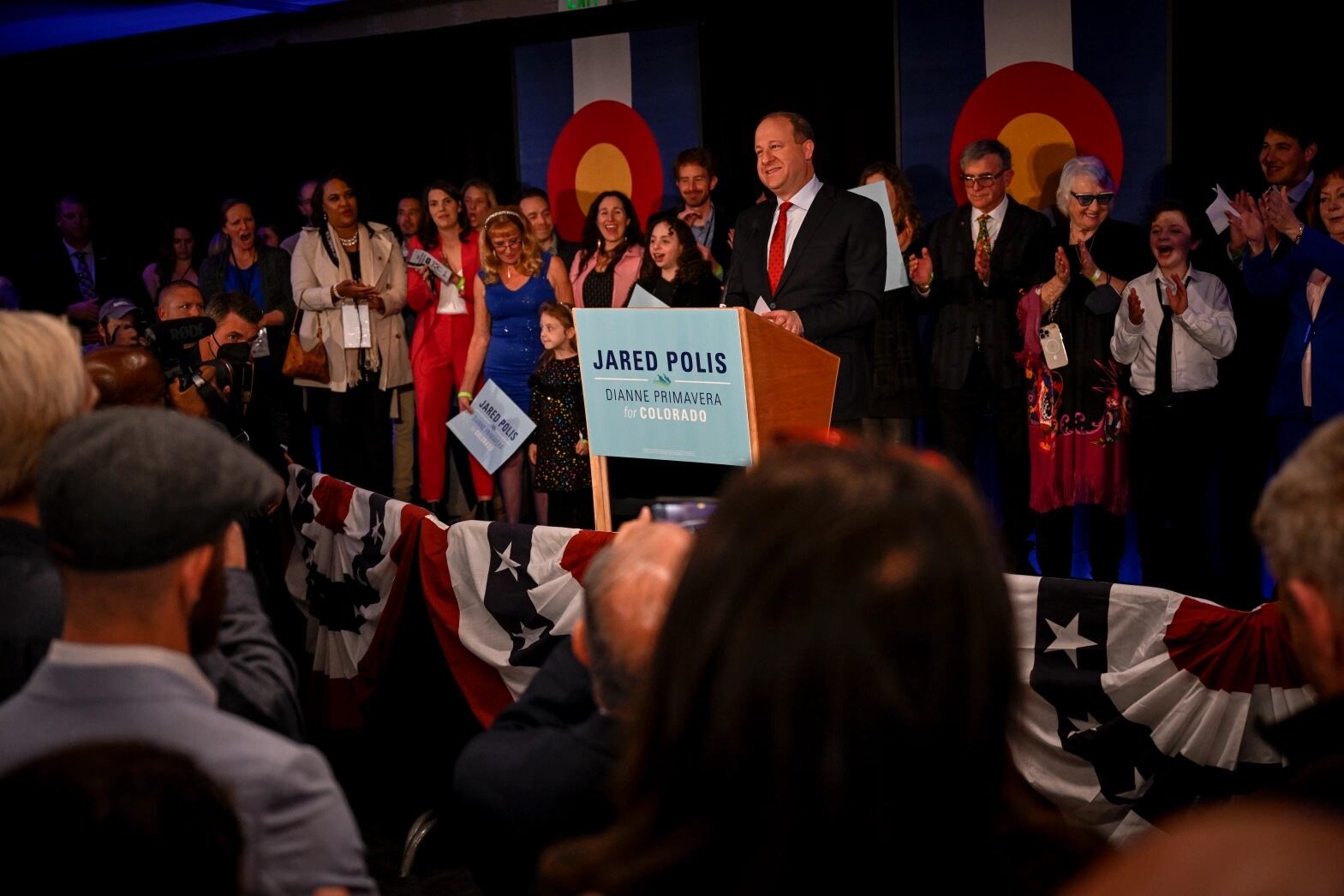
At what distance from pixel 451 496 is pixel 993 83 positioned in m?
3.84

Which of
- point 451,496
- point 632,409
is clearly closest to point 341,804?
point 632,409

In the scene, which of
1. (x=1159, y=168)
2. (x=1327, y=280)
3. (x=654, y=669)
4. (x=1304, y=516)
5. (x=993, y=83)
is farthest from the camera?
(x=993, y=83)

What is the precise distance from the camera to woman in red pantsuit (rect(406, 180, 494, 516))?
6.61 m

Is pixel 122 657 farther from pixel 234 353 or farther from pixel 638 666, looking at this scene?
pixel 234 353

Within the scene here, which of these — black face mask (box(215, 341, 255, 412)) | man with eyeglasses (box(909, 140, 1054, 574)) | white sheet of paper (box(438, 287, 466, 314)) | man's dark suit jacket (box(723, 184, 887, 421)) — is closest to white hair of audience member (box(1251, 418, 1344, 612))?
man's dark suit jacket (box(723, 184, 887, 421))

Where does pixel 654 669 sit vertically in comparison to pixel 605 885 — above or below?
above

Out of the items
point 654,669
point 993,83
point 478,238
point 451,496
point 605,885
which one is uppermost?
point 993,83

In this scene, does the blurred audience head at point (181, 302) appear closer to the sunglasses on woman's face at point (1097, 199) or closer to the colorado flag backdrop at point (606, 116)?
the colorado flag backdrop at point (606, 116)

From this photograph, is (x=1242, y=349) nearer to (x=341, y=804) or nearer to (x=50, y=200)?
(x=341, y=804)

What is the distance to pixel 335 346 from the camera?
267 inches

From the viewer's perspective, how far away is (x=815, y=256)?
14.3 ft

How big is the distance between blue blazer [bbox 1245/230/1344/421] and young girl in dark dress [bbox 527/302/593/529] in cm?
283

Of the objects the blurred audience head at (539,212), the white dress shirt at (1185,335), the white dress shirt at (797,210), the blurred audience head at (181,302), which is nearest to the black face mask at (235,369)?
the blurred audience head at (181,302)

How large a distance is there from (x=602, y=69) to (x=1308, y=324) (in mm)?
4388
